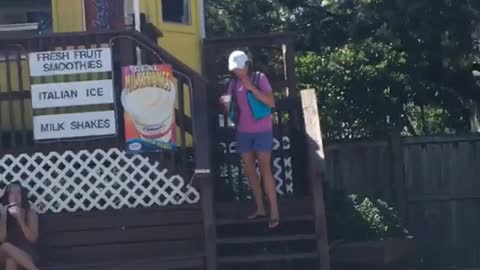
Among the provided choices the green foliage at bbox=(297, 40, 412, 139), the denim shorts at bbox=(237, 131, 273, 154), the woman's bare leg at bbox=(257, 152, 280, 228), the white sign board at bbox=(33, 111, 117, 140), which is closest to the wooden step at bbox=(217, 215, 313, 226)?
the woman's bare leg at bbox=(257, 152, 280, 228)

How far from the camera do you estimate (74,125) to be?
39.2 feet

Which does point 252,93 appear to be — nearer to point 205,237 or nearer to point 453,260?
point 205,237

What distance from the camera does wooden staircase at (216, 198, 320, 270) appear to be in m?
11.6

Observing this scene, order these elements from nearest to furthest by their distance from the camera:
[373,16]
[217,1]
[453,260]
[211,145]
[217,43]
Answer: [211,145] < [217,43] < [453,260] < [373,16] < [217,1]

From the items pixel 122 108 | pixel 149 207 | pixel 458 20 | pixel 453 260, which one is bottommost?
pixel 453 260

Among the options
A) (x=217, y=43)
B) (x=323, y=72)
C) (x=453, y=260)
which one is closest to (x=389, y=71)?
(x=323, y=72)

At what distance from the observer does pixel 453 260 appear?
1558 centimetres

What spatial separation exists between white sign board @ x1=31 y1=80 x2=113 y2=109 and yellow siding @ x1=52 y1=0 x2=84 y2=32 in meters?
2.43

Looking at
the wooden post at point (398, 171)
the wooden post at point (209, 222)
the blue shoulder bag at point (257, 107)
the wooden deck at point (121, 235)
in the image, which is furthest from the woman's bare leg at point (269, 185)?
the wooden post at point (398, 171)

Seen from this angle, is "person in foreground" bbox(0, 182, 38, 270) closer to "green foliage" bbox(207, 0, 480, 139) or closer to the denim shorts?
the denim shorts

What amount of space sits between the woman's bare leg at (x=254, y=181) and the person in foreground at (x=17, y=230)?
214cm

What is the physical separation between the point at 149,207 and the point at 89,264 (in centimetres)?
82

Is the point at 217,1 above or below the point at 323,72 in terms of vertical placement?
above

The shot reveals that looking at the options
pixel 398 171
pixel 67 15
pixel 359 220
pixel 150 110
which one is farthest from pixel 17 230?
pixel 398 171
